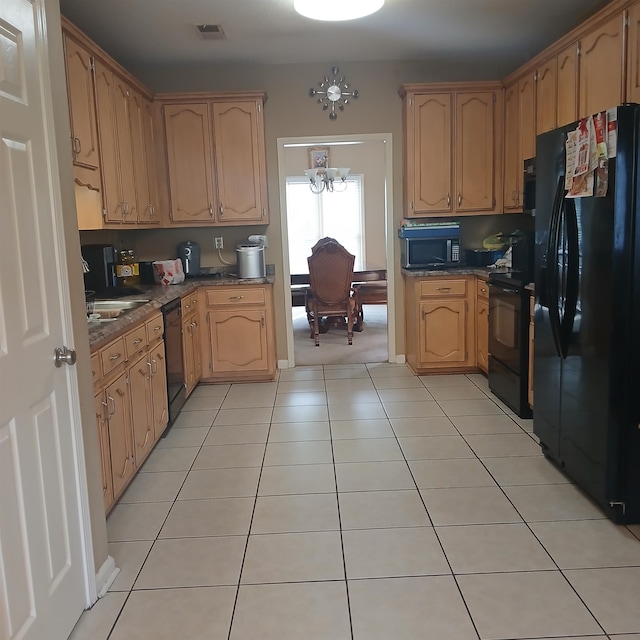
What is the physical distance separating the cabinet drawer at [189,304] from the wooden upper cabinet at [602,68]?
114 inches

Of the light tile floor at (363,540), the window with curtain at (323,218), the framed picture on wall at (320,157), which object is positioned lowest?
the light tile floor at (363,540)

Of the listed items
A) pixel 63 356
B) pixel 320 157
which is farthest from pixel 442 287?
pixel 320 157

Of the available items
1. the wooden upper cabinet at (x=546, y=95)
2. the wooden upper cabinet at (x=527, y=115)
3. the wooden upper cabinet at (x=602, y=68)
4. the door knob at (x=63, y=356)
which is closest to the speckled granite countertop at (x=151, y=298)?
the door knob at (x=63, y=356)

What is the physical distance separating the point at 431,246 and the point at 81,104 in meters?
3.00

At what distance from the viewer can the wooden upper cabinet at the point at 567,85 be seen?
3.69m

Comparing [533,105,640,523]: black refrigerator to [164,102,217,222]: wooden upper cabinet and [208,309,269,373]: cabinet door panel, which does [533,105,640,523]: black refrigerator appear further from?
[164,102,217,222]: wooden upper cabinet

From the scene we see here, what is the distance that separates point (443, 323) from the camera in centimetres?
499

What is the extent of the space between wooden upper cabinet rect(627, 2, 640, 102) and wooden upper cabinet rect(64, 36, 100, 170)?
2.89 meters

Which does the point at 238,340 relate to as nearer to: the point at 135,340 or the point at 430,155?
the point at 135,340

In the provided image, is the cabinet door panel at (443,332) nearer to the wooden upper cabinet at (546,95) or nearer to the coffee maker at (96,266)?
the wooden upper cabinet at (546,95)

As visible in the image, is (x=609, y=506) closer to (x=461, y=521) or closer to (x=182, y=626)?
(x=461, y=521)

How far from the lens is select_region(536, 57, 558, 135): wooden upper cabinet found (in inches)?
158

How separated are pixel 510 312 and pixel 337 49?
2.45 m

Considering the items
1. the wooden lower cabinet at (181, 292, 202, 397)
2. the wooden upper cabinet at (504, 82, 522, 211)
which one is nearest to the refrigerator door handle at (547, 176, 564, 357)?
the wooden upper cabinet at (504, 82, 522, 211)
